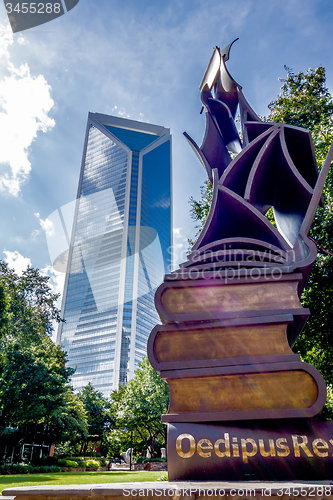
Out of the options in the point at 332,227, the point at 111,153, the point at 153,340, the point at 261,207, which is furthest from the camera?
the point at 111,153

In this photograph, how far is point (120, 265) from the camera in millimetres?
128250

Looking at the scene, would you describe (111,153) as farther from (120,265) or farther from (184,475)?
(184,475)

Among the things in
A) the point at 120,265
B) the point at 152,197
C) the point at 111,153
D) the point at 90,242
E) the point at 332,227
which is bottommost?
the point at 332,227

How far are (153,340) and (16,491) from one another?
9.26 feet

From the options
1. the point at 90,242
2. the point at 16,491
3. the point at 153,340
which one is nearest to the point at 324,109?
the point at 153,340

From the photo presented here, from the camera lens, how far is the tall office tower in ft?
395

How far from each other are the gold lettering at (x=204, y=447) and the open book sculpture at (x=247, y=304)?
11.9 inches

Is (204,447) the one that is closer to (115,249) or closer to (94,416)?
(94,416)

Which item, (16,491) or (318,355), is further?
(318,355)

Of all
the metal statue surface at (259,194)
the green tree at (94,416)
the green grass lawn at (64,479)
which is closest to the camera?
the metal statue surface at (259,194)

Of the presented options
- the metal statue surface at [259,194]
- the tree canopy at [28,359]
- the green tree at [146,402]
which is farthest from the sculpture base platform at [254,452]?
the green tree at [146,402]

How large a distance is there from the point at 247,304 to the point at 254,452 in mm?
2252

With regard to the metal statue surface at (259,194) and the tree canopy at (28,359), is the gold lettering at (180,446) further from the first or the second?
the tree canopy at (28,359)

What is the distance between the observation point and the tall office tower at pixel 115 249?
120438 mm
